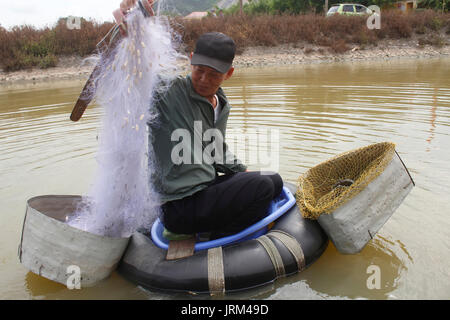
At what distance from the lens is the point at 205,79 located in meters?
2.45

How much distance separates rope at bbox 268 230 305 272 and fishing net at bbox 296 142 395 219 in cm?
22

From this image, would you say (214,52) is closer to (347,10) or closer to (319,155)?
(319,155)

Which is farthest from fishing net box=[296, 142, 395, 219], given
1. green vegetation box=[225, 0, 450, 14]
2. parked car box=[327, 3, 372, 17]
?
green vegetation box=[225, 0, 450, 14]

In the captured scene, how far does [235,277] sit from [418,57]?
63.6ft

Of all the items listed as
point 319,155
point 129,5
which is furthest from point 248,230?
point 319,155

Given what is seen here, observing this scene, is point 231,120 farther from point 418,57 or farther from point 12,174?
point 418,57

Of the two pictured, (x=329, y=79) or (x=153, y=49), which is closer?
(x=153, y=49)

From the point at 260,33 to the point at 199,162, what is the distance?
18826mm

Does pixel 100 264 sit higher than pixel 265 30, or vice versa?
pixel 265 30

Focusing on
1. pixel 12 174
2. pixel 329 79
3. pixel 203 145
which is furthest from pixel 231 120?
pixel 329 79

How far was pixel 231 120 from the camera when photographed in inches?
276

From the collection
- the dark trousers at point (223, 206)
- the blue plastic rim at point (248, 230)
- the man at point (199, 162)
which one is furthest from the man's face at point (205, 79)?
the blue plastic rim at point (248, 230)

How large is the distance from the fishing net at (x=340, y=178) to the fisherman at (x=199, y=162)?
15.0 inches

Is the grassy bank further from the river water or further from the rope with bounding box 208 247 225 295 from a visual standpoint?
the rope with bounding box 208 247 225 295
